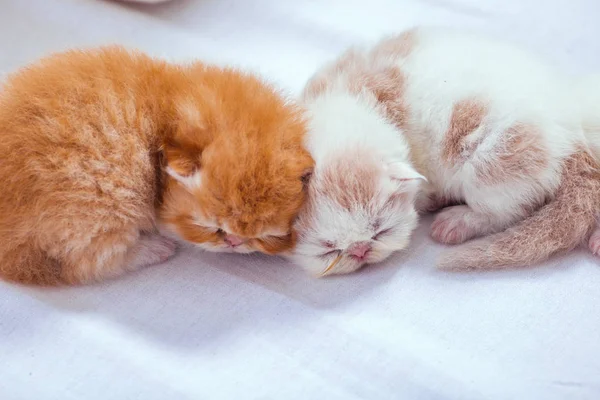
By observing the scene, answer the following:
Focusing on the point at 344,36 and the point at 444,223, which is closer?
the point at 444,223

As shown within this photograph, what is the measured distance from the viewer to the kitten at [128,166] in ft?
4.62

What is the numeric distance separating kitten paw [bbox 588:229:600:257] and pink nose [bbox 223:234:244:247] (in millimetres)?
770

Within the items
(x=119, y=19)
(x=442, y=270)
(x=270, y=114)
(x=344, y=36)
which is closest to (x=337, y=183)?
(x=270, y=114)

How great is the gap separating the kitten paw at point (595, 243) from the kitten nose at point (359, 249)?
50 cm

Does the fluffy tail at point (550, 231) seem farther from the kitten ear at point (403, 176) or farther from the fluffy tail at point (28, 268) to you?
the fluffy tail at point (28, 268)

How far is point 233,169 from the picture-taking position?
54.5 inches

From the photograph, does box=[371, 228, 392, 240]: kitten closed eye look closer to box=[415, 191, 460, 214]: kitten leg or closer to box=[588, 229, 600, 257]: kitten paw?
box=[415, 191, 460, 214]: kitten leg

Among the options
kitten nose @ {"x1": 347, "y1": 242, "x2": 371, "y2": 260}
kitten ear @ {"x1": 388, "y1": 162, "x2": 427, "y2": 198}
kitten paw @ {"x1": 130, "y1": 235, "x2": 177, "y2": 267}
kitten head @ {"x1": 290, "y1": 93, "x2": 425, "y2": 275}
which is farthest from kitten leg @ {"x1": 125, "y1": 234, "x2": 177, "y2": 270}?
kitten ear @ {"x1": 388, "y1": 162, "x2": 427, "y2": 198}

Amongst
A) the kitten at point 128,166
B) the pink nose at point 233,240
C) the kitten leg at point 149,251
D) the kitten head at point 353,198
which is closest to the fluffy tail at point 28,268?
the kitten at point 128,166

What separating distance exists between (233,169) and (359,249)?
0.33 m

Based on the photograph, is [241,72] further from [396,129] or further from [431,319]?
[431,319]

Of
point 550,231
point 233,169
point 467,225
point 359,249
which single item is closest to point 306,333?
point 359,249

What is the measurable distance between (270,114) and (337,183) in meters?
0.20

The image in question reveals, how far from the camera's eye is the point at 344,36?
2.31 metres
